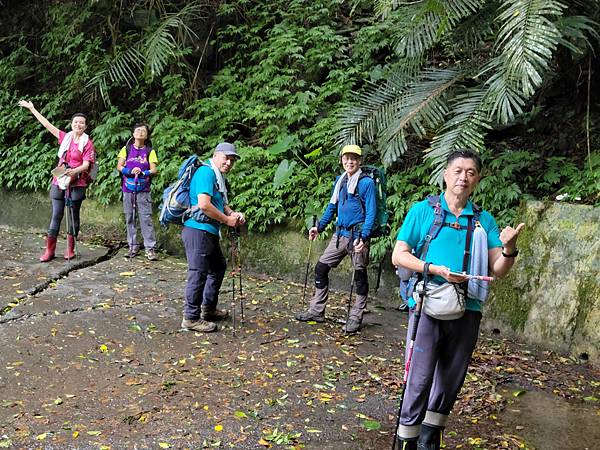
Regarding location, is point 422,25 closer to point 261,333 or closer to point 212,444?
point 261,333

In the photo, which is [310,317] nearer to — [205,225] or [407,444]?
[205,225]

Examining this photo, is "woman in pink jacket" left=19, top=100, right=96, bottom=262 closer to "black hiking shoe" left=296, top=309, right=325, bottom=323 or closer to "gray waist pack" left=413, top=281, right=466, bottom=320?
"black hiking shoe" left=296, top=309, right=325, bottom=323

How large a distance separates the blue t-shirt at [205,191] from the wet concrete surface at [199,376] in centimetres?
108

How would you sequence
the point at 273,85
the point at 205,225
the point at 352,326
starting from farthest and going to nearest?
the point at 273,85 < the point at 352,326 < the point at 205,225

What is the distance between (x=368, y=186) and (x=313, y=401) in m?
2.29

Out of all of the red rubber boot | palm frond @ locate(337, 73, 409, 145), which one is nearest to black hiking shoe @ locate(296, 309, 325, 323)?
palm frond @ locate(337, 73, 409, 145)

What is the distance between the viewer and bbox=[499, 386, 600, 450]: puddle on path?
4.18 metres

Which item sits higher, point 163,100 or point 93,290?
point 163,100

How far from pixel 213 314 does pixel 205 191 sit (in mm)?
1479

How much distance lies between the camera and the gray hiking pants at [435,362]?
3.47m

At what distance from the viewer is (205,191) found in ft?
18.0

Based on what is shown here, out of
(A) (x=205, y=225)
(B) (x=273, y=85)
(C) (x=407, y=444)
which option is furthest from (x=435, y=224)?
(B) (x=273, y=85)

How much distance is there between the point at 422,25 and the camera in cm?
700

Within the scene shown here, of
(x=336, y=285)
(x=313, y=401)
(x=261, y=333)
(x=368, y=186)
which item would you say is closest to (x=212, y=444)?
(x=313, y=401)
